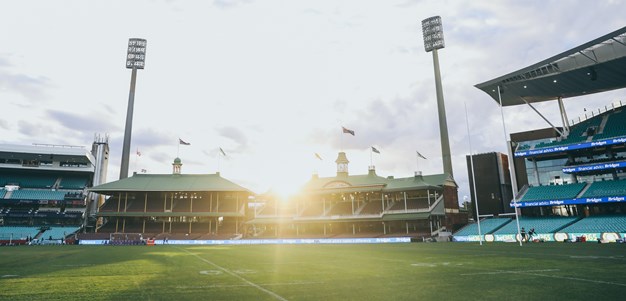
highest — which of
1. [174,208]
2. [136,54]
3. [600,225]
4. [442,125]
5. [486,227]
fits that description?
[136,54]

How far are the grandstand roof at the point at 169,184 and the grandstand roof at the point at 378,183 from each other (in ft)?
59.2

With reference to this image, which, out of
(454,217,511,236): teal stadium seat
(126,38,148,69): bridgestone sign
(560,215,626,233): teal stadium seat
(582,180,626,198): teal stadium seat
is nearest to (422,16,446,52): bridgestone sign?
(454,217,511,236): teal stadium seat

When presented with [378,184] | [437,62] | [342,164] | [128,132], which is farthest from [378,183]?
[128,132]

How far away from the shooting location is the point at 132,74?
92812mm

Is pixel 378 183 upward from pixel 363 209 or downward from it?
upward

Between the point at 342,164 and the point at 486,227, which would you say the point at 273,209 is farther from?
the point at 486,227

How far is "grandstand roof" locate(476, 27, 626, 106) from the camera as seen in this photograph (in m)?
42.8

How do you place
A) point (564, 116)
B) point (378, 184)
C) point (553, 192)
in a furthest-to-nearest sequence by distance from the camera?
1. point (378, 184)
2. point (564, 116)
3. point (553, 192)

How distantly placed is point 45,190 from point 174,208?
3162cm

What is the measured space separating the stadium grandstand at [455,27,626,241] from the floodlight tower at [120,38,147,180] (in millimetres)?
75235

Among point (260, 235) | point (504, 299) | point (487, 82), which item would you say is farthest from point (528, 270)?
point (260, 235)

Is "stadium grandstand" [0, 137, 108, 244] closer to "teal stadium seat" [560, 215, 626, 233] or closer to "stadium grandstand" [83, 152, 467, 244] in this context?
"stadium grandstand" [83, 152, 467, 244]

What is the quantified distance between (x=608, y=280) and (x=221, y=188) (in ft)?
→ 231

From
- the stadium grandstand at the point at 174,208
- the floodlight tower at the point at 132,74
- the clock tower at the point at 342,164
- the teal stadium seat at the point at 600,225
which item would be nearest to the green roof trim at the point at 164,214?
the stadium grandstand at the point at 174,208
